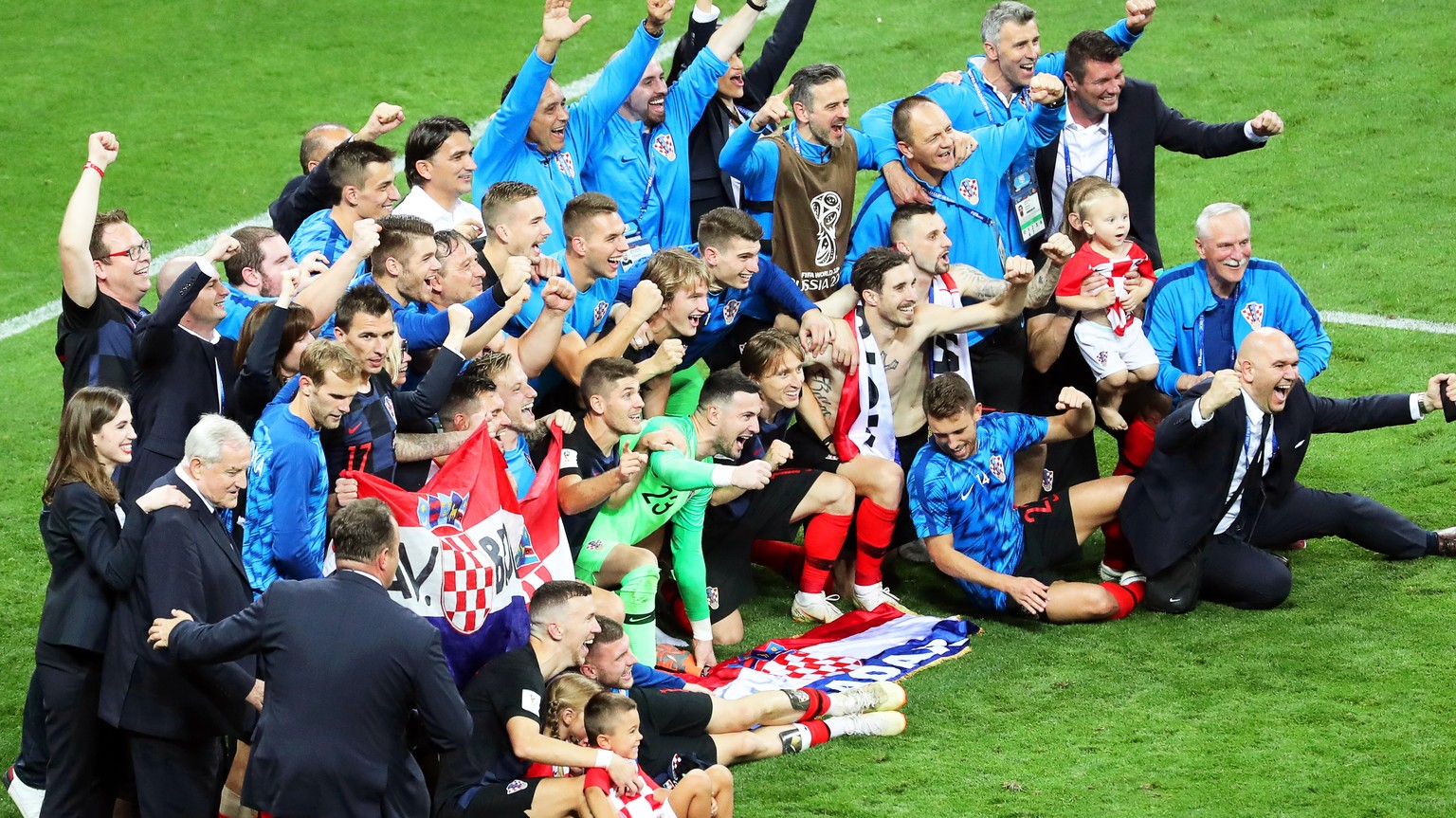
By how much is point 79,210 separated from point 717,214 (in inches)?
111

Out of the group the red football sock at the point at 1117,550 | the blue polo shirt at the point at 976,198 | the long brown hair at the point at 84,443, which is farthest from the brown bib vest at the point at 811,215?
the long brown hair at the point at 84,443

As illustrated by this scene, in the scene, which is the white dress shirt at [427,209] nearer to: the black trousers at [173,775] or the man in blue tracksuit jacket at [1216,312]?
the black trousers at [173,775]

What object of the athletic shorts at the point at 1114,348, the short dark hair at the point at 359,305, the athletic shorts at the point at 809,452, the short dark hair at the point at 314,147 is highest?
the short dark hair at the point at 359,305

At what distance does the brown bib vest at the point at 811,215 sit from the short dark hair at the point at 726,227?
0.78 m

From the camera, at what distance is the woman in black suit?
568 centimetres

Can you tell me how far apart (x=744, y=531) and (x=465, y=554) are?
6.97ft

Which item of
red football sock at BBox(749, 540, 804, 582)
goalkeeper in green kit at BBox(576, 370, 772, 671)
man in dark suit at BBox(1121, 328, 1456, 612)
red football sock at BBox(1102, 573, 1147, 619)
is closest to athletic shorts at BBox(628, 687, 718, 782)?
goalkeeper in green kit at BBox(576, 370, 772, 671)

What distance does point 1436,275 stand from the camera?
11633mm

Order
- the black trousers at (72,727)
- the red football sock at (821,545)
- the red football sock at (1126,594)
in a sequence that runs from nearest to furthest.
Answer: the black trousers at (72,727) → the red football sock at (1126,594) → the red football sock at (821,545)

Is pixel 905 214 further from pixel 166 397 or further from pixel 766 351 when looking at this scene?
pixel 166 397

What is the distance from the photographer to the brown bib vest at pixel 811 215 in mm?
8719

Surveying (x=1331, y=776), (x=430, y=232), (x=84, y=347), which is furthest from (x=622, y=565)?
(x=1331, y=776)

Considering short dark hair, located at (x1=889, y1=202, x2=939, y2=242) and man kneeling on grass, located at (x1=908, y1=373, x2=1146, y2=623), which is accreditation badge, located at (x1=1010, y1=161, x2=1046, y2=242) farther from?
man kneeling on grass, located at (x1=908, y1=373, x2=1146, y2=623)

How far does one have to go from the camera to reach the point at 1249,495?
7.94 m
